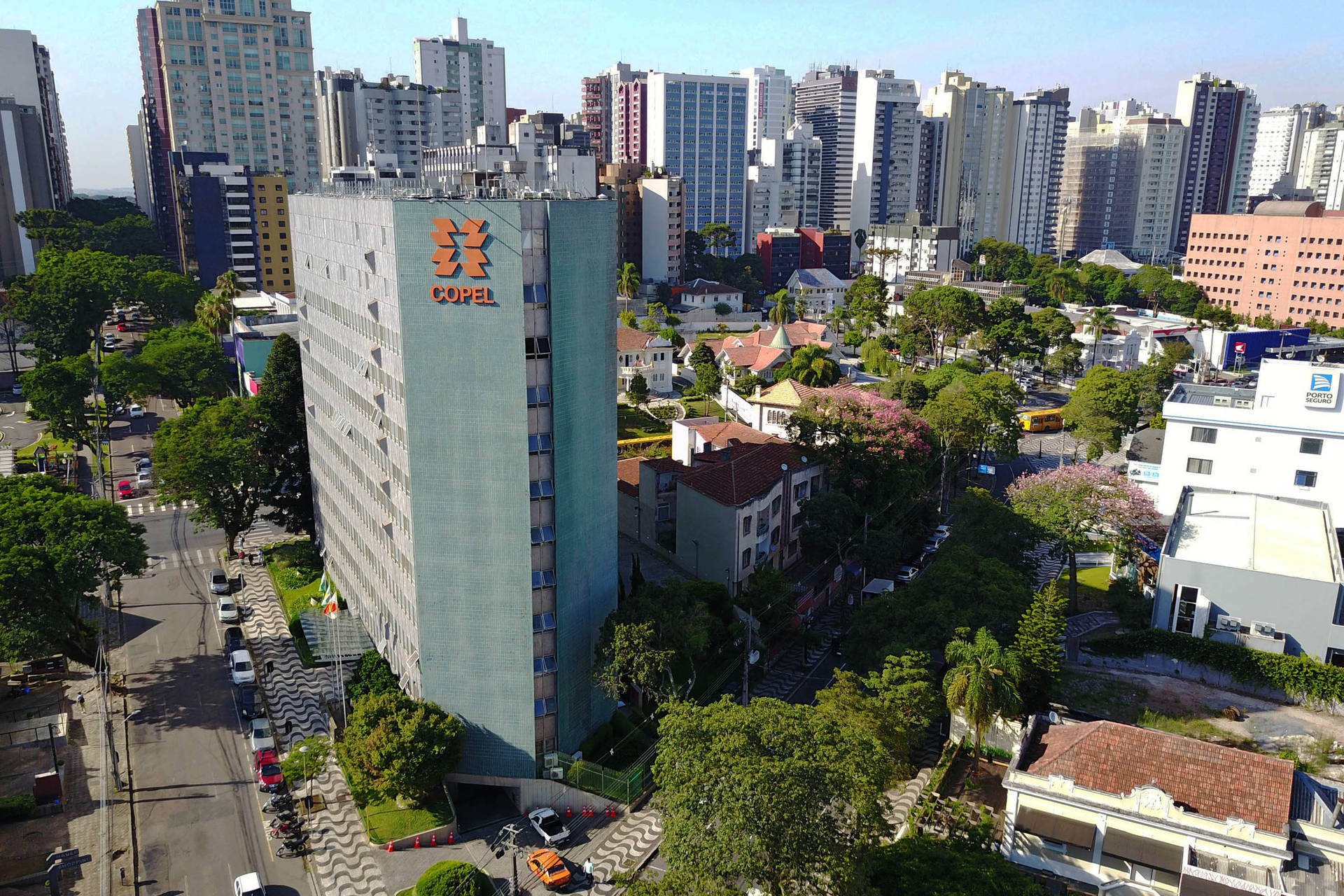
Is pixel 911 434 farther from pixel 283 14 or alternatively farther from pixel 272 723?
pixel 283 14

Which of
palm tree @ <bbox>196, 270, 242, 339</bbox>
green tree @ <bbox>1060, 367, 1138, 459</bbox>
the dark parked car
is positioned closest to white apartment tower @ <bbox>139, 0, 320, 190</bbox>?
palm tree @ <bbox>196, 270, 242, 339</bbox>

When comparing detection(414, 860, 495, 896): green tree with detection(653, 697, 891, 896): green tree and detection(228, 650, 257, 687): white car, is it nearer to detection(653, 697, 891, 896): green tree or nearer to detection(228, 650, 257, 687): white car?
detection(653, 697, 891, 896): green tree

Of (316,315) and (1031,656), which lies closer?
(1031,656)

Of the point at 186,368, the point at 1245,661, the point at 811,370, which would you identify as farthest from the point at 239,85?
the point at 1245,661

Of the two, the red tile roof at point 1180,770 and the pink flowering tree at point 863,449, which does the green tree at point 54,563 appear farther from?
the red tile roof at point 1180,770

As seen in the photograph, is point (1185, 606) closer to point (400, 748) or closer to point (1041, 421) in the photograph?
point (400, 748)

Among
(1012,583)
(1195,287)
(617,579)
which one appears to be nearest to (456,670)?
(617,579)

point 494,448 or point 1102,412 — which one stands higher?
point 494,448
